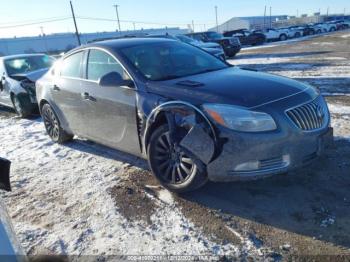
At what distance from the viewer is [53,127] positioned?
6.36 metres

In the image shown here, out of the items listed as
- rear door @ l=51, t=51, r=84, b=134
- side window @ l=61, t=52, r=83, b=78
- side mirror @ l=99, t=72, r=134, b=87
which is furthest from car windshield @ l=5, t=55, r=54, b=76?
side mirror @ l=99, t=72, r=134, b=87

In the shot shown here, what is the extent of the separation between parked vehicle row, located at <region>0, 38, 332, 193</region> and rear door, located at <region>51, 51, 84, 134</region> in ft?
0.10

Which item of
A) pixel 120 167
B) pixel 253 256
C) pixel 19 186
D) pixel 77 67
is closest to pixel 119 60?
pixel 77 67

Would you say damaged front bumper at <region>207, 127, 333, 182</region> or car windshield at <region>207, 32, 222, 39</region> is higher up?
damaged front bumper at <region>207, 127, 333, 182</region>

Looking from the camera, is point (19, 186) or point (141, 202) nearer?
point (141, 202)

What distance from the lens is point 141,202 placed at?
13.1 ft

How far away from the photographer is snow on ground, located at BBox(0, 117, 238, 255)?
10.6 feet

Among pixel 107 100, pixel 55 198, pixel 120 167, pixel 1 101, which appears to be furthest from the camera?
pixel 1 101

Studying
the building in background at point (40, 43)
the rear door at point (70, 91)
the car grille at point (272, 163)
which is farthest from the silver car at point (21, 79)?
the building in background at point (40, 43)

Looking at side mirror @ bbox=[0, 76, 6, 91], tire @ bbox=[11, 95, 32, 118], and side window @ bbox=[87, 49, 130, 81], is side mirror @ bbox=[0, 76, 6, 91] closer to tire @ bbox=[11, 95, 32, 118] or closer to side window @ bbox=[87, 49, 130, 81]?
tire @ bbox=[11, 95, 32, 118]

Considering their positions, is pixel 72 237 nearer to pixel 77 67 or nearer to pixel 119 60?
pixel 119 60

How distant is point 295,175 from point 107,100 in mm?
Result: 2407

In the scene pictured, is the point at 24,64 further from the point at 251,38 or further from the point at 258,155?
the point at 251,38

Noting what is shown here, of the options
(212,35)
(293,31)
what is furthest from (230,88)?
(293,31)
